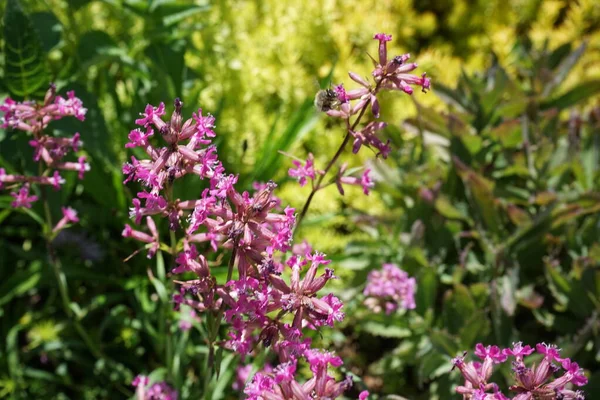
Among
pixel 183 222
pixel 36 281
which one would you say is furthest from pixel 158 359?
pixel 183 222

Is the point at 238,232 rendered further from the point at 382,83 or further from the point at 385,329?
the point at 385,329

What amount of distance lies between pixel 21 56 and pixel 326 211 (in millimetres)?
1036

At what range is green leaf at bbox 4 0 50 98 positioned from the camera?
149 centimetres

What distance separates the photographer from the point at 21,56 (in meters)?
1.52

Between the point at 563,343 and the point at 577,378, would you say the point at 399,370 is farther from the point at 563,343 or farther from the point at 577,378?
the point at 577,378

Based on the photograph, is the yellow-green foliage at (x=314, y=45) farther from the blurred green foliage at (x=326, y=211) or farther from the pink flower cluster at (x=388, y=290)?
the pink flower cluster at (x=388, y=290)

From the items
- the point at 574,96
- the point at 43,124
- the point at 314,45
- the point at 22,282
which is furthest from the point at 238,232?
the point at 314,45

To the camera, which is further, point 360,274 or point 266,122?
point 266,122

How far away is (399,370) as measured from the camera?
6.15 ft

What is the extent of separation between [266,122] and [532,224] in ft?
3.24

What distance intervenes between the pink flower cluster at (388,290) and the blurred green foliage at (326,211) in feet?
0.33

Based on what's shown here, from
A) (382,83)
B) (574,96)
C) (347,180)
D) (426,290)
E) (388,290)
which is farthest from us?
(574,96)

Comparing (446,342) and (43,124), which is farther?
(446,342)

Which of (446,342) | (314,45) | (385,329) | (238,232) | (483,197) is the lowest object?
(238,232)
